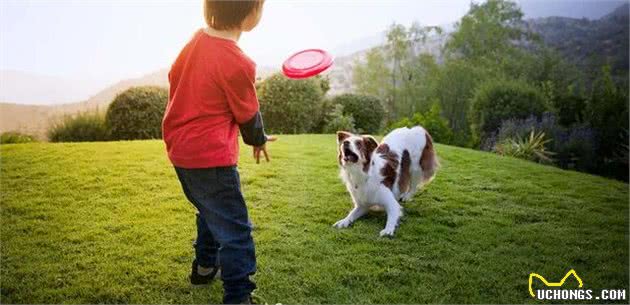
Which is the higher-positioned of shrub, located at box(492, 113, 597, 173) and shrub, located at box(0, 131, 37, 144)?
shrub, located at box(0, 131, 37, 144)

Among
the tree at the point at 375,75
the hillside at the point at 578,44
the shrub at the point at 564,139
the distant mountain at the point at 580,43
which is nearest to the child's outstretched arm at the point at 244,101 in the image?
the shrub at the point at 564,139

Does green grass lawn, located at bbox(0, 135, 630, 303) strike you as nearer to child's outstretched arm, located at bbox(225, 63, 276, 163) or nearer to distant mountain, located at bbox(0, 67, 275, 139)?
child's outstretched arm, located at bbox(225, 63, 276, 163)

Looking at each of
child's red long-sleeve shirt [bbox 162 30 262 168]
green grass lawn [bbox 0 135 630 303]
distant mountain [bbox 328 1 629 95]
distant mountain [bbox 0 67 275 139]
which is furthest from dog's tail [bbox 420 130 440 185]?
distant mountain [bbox 328 1 629 95]

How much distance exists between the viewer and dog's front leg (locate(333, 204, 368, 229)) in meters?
4.52

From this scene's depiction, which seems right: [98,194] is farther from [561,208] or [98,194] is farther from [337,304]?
[561,208]

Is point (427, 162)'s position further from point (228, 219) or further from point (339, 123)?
point (339, 123)

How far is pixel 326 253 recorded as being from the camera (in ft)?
12.7

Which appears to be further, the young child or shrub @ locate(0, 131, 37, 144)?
shrub @ locate(0, 131, 37, 144)

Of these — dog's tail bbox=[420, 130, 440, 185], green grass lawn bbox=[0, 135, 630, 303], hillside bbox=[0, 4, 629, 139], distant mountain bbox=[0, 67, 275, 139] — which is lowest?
green grass lawn bbox=[0, 135, 630, 303]

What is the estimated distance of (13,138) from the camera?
9445mm

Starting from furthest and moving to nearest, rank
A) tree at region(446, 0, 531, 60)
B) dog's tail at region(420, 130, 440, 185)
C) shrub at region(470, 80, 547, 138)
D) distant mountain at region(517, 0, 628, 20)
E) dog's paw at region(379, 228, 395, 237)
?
tree at region(446, 0, 531, 60) < distant mountain at region(517, 0, 628, 20) < shrub at region(470, 80, 547, 138) < dog's tail at region(420, 130, 440, 185) < dog's paw at region(379, 228, 395, 237)

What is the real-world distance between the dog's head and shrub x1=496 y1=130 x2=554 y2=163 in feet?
17.6

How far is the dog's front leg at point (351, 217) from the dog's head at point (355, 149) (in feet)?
1.44

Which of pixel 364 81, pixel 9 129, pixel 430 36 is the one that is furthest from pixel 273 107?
pixel 430 36
